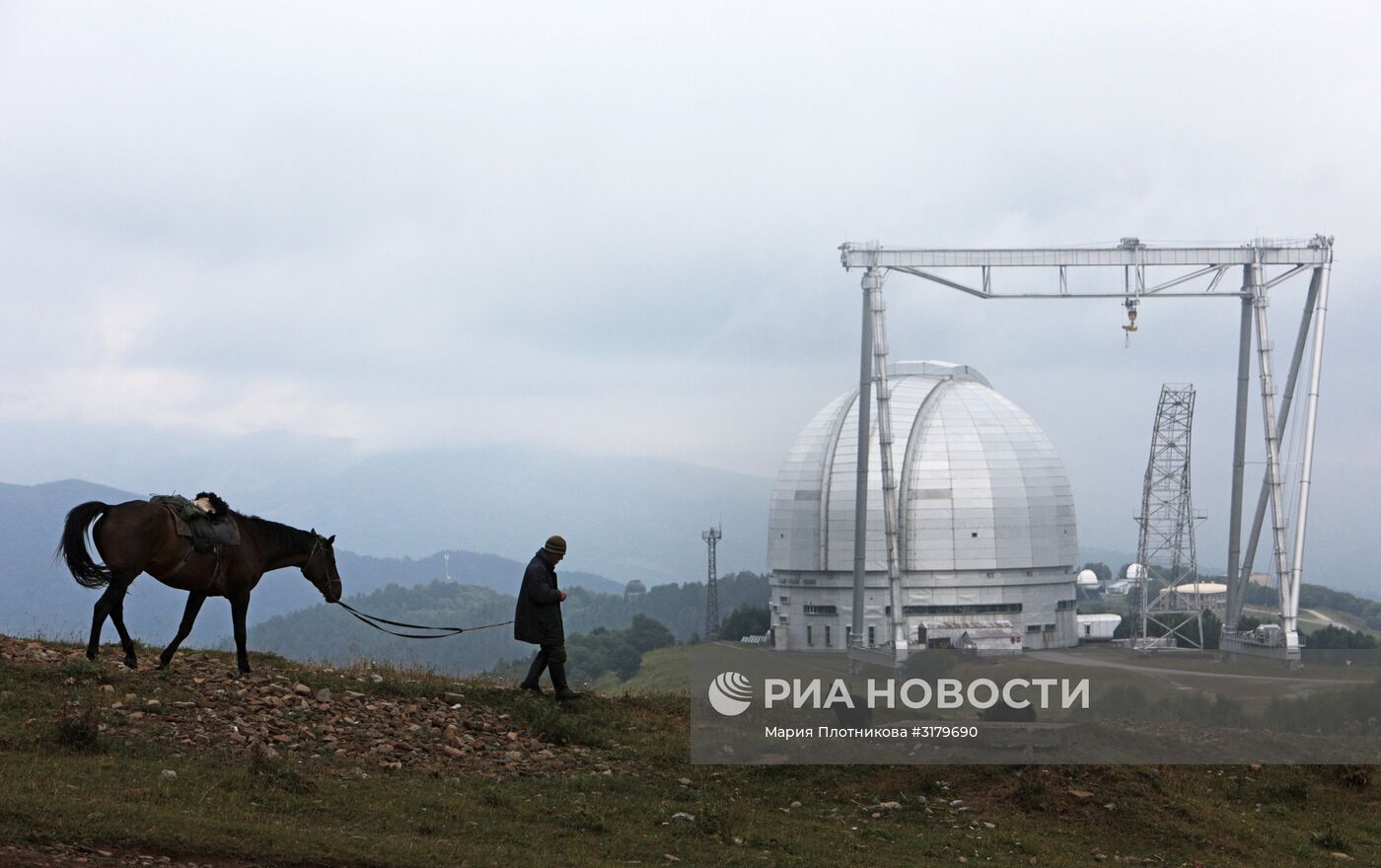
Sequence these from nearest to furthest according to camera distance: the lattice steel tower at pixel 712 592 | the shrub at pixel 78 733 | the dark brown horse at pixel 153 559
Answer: the shrub at pixel 78 733
the dark brown horse at pixel 153 559
the lattice steel tower at pixel 712 592

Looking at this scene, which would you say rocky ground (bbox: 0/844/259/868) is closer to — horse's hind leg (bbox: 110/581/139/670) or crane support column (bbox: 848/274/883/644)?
horse's hind leg (bbox: 110/581/139/670)

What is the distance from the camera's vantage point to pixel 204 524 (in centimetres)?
1722

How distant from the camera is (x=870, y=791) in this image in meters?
16.3

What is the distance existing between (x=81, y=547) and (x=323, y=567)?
3056mm

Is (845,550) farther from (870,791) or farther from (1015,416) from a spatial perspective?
(870,791)

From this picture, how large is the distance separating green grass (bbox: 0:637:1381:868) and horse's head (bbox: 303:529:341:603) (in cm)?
124

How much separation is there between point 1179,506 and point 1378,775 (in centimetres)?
6954

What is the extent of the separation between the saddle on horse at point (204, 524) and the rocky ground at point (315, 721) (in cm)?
145

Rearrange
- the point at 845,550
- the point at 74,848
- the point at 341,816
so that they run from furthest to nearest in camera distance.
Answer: the point at 845,550 < the point at 341,816 < the point at 74,848

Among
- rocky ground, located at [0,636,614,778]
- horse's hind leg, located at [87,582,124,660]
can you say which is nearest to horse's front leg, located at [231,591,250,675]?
rocky ground, located at [0,636,614,778]

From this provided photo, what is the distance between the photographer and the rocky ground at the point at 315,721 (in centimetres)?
1505

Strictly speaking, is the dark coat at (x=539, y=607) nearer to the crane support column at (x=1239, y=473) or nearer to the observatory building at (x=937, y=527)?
the crane support column at (x=1239, y=473)

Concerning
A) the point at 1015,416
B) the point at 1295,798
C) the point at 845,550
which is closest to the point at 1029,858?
the point at 1295,798

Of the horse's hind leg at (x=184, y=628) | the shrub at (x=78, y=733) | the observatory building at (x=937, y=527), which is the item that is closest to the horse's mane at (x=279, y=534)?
the horse's hind leg at (x=184, y=628)
